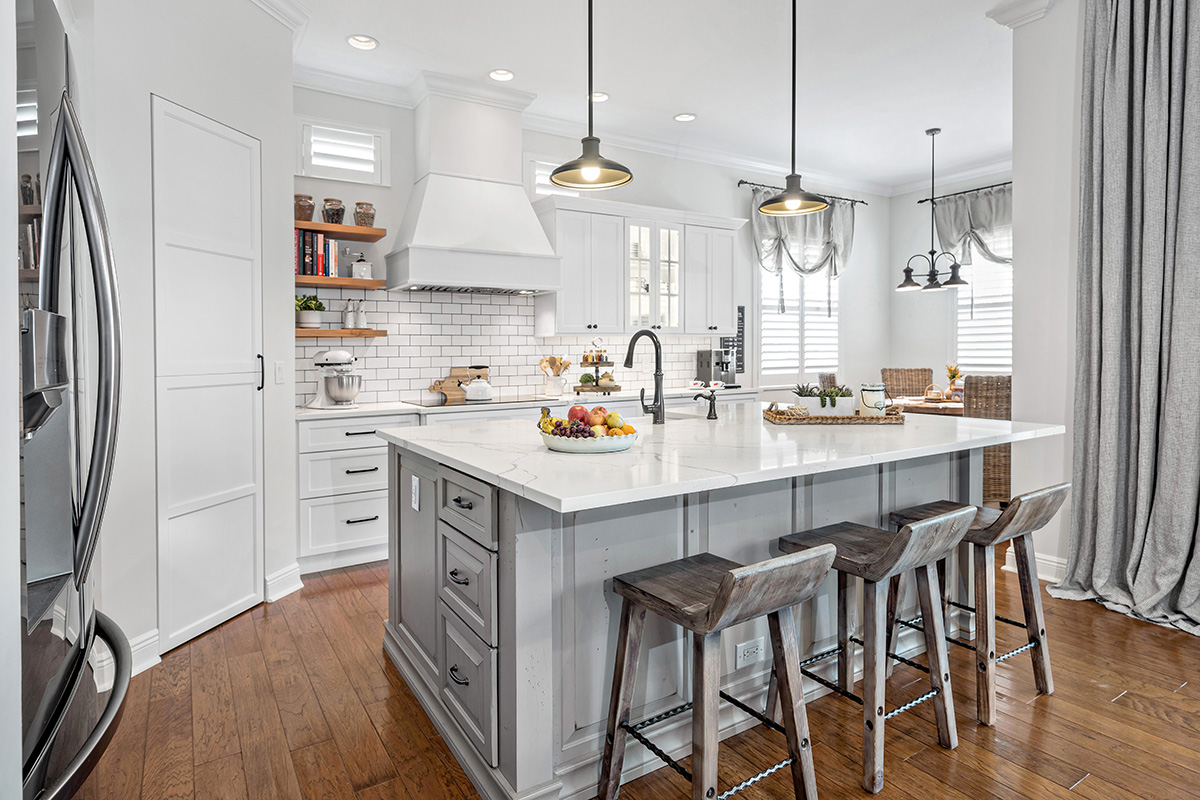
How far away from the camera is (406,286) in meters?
4.45

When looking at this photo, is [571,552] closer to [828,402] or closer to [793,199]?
[828,402]

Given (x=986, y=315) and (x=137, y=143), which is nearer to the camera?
(x=137, y=143)

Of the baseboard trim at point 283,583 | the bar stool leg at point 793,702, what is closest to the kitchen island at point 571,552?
the bar stool leg at point 793,702

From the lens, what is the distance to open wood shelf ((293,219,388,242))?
163 inches

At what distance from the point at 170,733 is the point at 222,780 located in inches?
15.6

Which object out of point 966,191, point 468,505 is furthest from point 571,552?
point 966,191

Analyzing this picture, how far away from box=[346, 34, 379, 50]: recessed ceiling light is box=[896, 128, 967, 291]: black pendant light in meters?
4.26

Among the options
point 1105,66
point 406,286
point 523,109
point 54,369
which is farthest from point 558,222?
point 54,369

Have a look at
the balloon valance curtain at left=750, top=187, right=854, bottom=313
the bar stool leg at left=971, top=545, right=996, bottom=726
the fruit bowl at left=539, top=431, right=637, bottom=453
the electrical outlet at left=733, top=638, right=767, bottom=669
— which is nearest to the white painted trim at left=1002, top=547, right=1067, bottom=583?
the bar stool leg at left=971, top=545, right=996, bottom=726

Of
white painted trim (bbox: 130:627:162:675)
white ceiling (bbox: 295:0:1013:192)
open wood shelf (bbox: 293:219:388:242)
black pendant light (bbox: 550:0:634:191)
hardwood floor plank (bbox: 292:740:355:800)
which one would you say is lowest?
hardwood floor plank (bbox: 292:740:355:800)

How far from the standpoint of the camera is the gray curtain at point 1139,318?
118 inches

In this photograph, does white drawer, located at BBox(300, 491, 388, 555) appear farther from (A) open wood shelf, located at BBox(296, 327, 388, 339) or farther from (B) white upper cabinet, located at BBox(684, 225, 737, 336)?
(B) white upper cabinet, located at BBox(684, 225, 737, 336)

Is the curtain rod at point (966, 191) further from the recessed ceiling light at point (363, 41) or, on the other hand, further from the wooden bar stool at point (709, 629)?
the wooden bar stool at point (709, 629)

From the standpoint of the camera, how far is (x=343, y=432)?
3.98 meters
